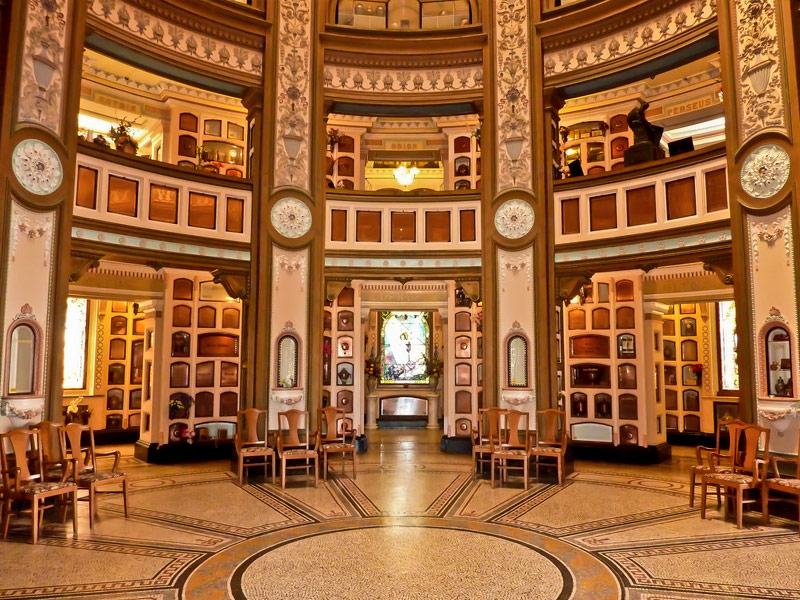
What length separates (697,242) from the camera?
770 centimetres

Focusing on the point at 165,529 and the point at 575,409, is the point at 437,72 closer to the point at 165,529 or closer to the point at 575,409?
the point at 575,409

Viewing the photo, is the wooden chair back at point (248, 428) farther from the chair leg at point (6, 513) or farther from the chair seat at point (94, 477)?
the chair leg at point (6, 513)

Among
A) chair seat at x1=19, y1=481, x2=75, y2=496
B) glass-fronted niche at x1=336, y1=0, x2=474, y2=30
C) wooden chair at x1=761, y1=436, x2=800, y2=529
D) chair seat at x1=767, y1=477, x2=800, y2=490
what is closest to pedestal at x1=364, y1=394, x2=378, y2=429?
glass-fronted niche at x1=336, y1=0, x2=474, y2=30

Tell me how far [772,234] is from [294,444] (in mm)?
6192

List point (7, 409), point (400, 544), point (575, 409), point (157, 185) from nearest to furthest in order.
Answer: point (400, 544) → point (7, 409) → point (157, 185) → point (575, 409)

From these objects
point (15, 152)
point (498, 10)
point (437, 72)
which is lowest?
point (15, 152)

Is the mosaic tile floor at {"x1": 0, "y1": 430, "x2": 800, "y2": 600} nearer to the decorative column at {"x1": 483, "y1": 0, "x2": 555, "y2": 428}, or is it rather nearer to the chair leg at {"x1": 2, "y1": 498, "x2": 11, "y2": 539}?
the chair leg at {"x1": 2, "y1": 498, "x2": 11, "y2": 539}

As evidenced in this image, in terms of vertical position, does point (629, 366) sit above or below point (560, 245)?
below

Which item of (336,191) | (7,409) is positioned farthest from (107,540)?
(336,191)

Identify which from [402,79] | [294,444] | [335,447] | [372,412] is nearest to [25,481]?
[294,444]

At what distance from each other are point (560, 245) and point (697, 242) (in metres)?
1.87

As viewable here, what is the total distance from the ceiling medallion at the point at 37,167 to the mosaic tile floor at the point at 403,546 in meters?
3.45

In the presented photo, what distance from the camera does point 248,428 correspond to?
8.33 m

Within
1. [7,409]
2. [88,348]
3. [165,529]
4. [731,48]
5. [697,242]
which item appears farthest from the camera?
[88,348]
